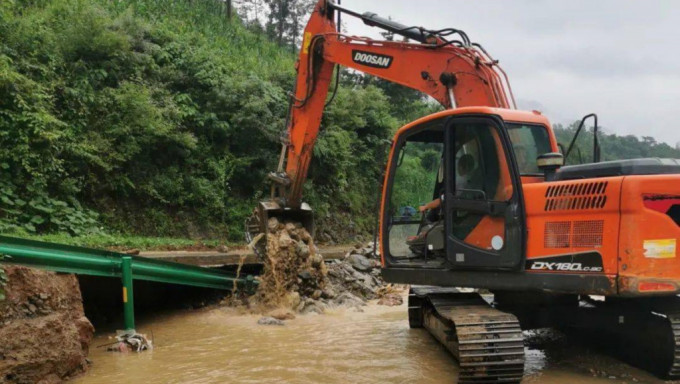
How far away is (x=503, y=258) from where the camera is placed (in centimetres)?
449

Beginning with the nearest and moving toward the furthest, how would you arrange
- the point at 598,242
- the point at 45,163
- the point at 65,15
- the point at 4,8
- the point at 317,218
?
the point at 598,242 < the point at 45,163 < the point at 4,8 < the point at 65,15 < the point at 317,218

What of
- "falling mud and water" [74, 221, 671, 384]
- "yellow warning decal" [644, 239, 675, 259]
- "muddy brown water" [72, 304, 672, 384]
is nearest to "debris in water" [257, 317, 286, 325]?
"falling mud and water" [74, 221, 671, 384]

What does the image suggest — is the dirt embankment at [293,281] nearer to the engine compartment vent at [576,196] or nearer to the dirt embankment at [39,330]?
the dirt embankment at [39,330]

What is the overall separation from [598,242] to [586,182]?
470mm

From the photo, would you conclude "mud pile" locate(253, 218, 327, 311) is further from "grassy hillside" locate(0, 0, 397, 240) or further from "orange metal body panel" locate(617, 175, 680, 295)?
"orange metal body panel" locate(617, 175, 680, 295)

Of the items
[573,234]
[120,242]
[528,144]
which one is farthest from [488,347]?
[120,242]

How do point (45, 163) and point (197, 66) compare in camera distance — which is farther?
point (197, 66)

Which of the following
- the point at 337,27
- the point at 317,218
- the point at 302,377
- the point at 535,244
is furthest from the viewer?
the point at 317,218

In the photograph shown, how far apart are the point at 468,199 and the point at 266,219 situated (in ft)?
13.4

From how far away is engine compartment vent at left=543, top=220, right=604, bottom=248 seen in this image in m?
4.05

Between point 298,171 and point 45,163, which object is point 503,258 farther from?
point 45,163

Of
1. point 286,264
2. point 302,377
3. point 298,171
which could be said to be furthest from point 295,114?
point 302,377

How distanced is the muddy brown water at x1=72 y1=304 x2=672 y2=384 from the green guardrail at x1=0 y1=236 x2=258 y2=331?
641mm

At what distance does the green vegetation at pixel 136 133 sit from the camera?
9633mm
